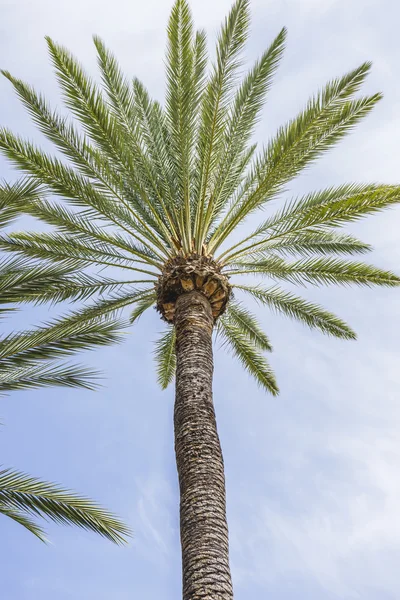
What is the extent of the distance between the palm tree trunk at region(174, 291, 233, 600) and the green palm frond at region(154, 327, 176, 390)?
3.82 m

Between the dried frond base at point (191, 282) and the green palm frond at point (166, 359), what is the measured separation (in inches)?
121

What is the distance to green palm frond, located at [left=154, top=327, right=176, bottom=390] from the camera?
13270mm

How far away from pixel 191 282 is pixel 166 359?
4431 millimetres

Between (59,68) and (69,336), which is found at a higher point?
(59,68)

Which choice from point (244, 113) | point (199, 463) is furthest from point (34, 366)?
point (244, 113)

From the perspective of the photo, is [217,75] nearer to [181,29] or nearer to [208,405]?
[181,29]

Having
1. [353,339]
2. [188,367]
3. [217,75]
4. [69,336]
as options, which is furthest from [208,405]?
[353,339]

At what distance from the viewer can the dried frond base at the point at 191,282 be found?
962 cm

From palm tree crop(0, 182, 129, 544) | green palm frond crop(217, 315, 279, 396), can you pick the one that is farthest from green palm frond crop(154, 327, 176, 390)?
palm tree crop(0, 182, 129, 544)

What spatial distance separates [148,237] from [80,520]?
484 centimetres

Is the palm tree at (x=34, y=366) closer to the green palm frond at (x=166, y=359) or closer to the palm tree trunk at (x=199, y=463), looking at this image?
the palm tree trunk at (x=199, y=463)

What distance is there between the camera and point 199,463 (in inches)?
282

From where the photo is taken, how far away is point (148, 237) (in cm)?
1066

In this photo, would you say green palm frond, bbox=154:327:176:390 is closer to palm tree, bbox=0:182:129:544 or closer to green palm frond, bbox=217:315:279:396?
green palm frond, bbox=217:315:279:396
